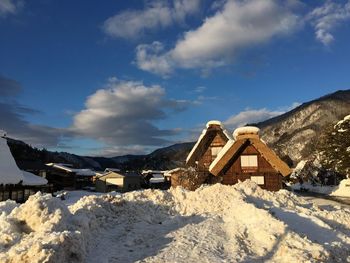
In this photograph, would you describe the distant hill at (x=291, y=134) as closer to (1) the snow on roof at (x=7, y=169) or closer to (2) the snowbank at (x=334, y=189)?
(2) the snowbank at (x=334, y=189)

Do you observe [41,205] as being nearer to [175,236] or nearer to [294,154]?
[175,236]

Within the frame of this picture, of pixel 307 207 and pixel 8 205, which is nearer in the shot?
pixel 8 205

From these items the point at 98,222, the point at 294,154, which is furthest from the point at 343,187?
the point at 294,154

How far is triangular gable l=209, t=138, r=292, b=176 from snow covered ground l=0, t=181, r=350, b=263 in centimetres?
1439

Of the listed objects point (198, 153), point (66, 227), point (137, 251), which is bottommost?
point (137, 251)

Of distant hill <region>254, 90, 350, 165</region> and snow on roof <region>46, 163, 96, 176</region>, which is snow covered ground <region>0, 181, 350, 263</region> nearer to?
snow on roof <region>46, 163, 96, 176</region>

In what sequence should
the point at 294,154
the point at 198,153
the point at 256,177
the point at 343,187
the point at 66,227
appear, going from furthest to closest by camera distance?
the point at 294,154 < the point at 343,187 < the point at 198,153 < the point at 256,177 < the point at 66,227

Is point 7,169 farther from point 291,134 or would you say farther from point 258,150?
point 291,134

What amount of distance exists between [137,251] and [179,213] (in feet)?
13.4

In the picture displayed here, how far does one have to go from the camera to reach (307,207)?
17984mm

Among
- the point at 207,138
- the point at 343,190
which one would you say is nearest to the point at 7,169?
the point at 207,138

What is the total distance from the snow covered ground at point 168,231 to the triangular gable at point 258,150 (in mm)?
14389

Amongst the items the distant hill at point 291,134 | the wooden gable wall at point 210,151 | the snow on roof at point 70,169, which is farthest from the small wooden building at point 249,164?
the distant hill at point 291,134

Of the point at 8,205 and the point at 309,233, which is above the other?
the point at 8,205
